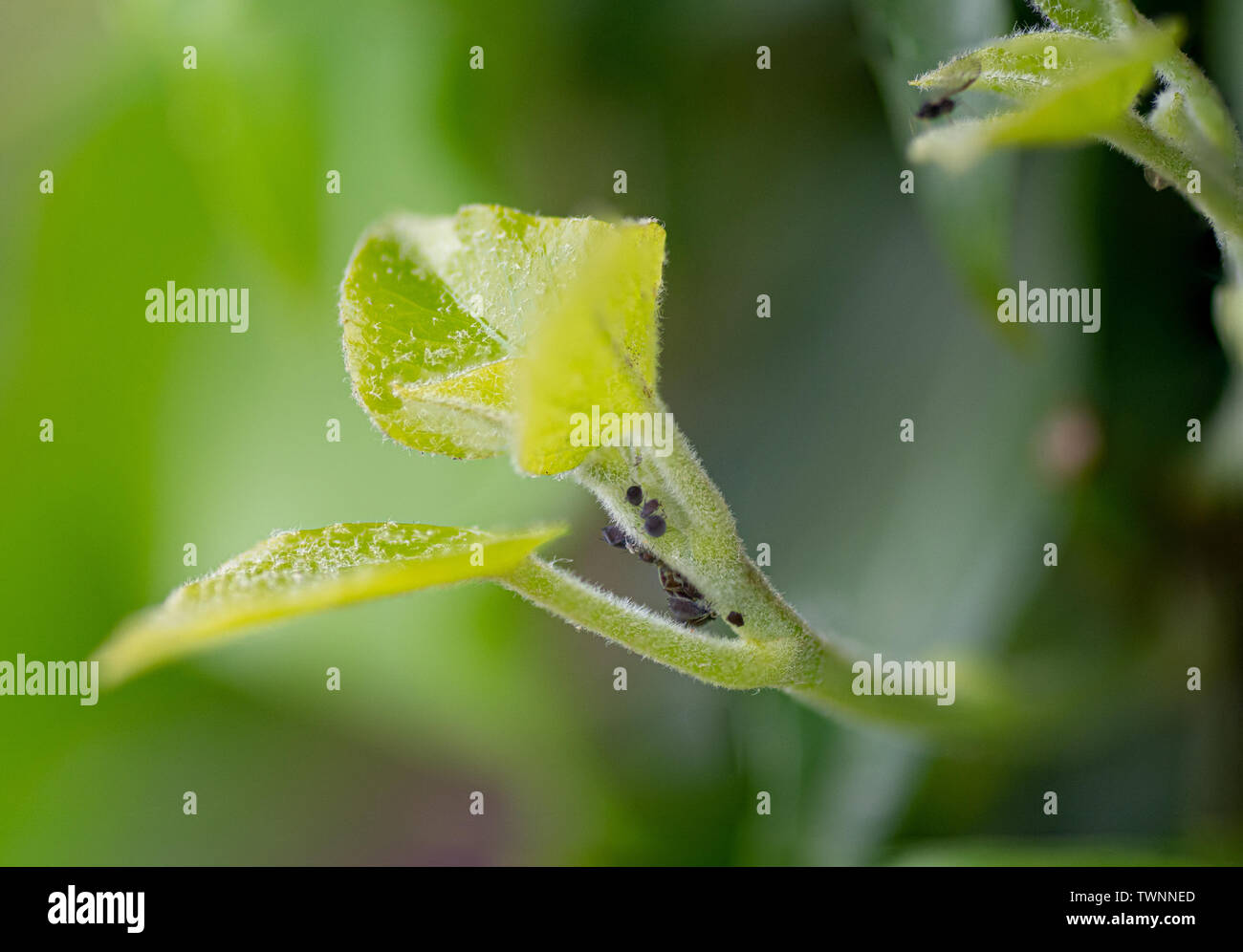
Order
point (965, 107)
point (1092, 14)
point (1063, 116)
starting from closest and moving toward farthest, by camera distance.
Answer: point (1063, 116), point (1092, 14), point (965, 107)

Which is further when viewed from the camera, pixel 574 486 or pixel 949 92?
pixel 574 486

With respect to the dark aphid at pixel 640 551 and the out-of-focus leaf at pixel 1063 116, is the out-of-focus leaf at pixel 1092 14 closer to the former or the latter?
the out-of-focus leaf at pixel 1063 116

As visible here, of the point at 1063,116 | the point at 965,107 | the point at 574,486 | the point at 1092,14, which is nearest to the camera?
the point at 1063,116

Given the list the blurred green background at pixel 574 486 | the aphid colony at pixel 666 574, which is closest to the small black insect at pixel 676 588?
the aphid colony at pixel 666 574

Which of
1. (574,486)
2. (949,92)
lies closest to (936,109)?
(949,92)

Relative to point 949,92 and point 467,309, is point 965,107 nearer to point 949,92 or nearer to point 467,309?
point 949,92
